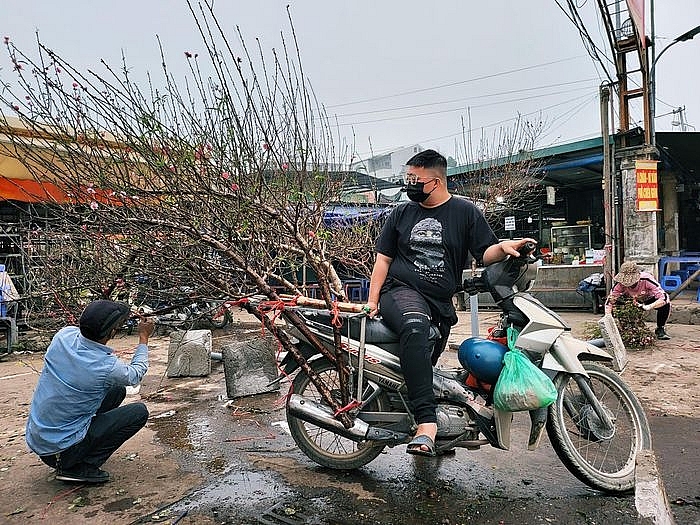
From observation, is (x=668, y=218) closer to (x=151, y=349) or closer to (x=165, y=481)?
(x=151, y=349)

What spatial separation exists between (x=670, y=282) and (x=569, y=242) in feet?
13.4

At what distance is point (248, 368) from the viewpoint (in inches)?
226

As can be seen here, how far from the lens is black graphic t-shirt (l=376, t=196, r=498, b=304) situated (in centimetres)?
344

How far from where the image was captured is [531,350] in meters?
3.26

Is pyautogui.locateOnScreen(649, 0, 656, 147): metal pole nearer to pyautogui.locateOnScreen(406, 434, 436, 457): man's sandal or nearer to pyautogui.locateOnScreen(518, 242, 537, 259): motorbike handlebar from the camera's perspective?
pyautogui.locateOnScreen(518, 242, 537, 259): motorbike handlebar

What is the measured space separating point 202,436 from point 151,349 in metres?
4.85

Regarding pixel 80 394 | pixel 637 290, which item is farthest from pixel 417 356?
pixel 637 290

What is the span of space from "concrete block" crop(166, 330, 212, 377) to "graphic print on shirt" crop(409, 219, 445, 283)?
4123 mm

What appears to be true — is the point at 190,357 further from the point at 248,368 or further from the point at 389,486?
the point at 389,486

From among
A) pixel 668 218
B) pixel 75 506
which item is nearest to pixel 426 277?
pixel 75 506

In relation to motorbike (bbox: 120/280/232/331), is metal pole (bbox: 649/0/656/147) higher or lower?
higher

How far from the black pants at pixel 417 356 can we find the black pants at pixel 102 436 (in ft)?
6.44

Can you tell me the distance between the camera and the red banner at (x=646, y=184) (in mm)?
9203

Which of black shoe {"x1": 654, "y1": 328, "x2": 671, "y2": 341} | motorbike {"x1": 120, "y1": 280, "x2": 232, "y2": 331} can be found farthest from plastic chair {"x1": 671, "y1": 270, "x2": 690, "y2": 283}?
motorbike {"x1": 120, "y1": 280, "x2": 232, "y2": 331}
